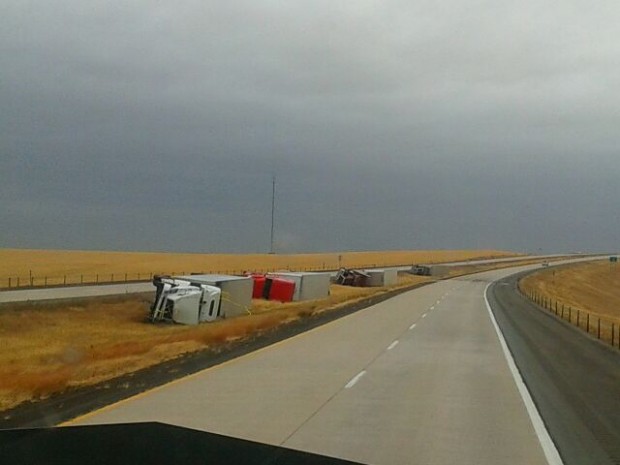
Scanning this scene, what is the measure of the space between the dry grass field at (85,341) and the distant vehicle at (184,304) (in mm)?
884

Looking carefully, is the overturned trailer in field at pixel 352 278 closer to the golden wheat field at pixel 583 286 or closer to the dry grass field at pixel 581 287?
the dry grass field at pixel 581 287

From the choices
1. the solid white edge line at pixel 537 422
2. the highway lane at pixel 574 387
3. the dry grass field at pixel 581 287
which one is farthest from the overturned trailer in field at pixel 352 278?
the solid white edge line at pixel 537 422

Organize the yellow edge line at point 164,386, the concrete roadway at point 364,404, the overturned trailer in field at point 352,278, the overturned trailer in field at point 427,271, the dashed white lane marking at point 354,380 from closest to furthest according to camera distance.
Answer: the concrete roadway at point 364,404 → the yellow edge line at point 164,386 → the dashed white lane marking at point 354,380 → the overturned trailer in field at point 352,278 → the overturned trailer in field at point 427,271

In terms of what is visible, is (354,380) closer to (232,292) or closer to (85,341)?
(85,341)

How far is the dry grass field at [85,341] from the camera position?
16484 mm

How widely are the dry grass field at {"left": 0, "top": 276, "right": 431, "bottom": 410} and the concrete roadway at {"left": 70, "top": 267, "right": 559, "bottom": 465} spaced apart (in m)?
2.19

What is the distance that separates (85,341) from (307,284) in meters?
30.3

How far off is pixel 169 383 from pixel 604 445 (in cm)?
788

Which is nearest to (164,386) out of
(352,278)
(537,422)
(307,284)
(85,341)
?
(537,422)

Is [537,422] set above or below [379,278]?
below

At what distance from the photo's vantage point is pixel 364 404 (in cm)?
1294

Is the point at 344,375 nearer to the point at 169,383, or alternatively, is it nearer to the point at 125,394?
the point at 169,383

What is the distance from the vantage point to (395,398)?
1377 cm

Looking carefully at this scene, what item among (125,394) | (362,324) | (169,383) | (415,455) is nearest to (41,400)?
(125,394)
